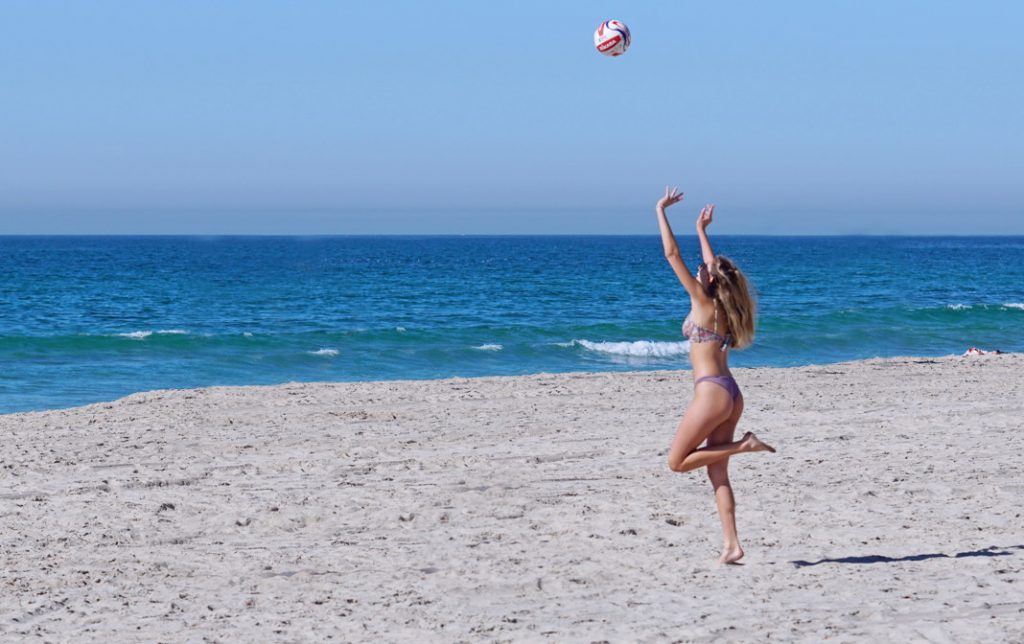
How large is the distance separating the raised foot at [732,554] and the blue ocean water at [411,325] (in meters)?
12.2

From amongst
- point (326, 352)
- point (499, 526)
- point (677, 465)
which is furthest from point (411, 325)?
point (677, 465)

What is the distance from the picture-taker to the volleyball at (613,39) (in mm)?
9586

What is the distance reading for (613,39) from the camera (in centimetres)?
959

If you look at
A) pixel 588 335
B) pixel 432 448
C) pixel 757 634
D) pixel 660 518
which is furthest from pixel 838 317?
pixel 757 634

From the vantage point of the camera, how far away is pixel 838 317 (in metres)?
30.8

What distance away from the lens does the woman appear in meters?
6.11

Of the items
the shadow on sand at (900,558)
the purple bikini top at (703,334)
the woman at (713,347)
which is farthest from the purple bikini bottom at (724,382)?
the shadow on sand at (900,558)

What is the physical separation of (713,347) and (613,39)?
419cm

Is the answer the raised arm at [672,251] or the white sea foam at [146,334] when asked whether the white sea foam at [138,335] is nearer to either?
the white sea foam at [146,334]

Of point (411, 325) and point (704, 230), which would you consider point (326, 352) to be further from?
point (704, 230)

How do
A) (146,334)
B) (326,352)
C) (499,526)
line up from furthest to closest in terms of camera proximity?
(146,334)
(326,352)
(499,526)

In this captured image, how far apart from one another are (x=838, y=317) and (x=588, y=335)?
7.80 meters

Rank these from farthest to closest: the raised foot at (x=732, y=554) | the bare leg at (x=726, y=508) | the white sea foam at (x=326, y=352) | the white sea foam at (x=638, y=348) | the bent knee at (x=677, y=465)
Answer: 1. the white sea foam at (x=638, y=348)
2. the white sea foam at (x=326, y=352)
3. the raised foot at (x=732, y=554)
4. the bare leg at (x=726, y=508)
5. the bent knee at (x=677, y=465)

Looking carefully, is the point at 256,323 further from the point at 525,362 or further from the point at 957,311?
the point at 957,311
